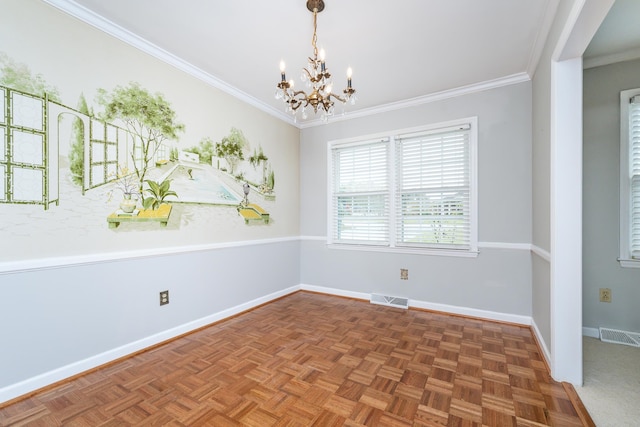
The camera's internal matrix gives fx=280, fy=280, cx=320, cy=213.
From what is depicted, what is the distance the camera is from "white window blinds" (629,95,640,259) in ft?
7.75

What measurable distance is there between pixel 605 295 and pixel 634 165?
1154mm

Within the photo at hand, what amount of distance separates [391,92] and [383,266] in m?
2.11

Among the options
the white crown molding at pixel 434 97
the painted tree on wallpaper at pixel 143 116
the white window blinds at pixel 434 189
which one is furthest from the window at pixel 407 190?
the painted tree on wallpaper at pixel 143 116

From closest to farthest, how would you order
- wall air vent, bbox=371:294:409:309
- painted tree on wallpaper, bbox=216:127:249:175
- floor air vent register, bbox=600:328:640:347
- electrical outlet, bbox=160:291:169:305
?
Answer: floor air vent register, bbox=600:328:640:347
electrical outlet, bbox=160:291:169:305
painted tree on wallpaper, bbox=216:127:249:175
wall air vent, bbox=371:294:409:309

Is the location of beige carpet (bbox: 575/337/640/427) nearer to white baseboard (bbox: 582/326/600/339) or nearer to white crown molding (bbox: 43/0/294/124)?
white baseboard (bbox: 582/326/600/339)

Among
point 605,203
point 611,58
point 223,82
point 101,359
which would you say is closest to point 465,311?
point 605,203

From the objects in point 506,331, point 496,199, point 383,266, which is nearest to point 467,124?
point 496,199

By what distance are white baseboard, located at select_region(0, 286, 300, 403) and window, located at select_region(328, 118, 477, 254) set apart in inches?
72.6

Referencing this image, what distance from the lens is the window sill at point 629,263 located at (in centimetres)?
240

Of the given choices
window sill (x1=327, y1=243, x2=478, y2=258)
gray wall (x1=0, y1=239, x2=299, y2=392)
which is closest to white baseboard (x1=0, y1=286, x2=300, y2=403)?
gray wall (x1=0, y1=239, x2=299, y2=392)

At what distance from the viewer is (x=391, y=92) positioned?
3.25 metres

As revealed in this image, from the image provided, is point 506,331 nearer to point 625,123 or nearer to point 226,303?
point 625,123

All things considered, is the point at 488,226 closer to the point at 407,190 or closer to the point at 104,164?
the point at 407,190

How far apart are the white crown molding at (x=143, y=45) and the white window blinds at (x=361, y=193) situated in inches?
55.5
